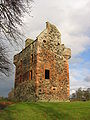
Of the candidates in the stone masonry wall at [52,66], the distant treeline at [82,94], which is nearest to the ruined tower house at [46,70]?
the stone masonry wall at [52,66]

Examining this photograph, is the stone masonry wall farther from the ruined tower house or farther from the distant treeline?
the distant treeline

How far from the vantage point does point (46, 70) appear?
21.7 metres

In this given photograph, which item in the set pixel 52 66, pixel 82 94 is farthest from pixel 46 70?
pixel 82 94

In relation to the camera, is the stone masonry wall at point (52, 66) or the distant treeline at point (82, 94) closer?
the stone masonry wall at point (52, 66)

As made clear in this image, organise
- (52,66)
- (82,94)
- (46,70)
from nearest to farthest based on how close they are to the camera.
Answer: (46,70) → (52,66) → (82,94)

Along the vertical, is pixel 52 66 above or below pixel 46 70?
above

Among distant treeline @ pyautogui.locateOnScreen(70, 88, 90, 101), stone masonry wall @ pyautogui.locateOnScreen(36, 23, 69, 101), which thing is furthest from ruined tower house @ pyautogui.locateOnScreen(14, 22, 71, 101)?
distant treeline @ pyautogui.locateOnScreen(70, 88, 90, 101)

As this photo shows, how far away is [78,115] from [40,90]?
843cm

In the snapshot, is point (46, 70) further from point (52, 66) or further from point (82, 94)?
point (82, 94)

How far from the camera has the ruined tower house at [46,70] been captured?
2054cm

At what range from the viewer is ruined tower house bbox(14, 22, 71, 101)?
20539 mm

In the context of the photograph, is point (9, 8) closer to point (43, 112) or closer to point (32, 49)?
point (43, 112)

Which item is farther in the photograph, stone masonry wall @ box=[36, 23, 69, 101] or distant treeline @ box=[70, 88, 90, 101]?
distant treeline @ box=[70, 88, 90, 101]

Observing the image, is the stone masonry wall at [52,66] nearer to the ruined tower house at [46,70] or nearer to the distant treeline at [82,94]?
the ruined tower house at [46,70]
